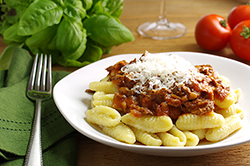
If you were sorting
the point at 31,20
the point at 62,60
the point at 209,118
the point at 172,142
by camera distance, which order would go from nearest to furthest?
the point at 172,142 → the point at 209,118 → the point at 31,20 → the point at 62,60

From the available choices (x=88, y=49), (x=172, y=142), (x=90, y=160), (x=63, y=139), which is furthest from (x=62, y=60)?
(x=172, y=142)

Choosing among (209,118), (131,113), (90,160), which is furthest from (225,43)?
(90,160)

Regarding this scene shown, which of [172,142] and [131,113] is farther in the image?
[131,113]

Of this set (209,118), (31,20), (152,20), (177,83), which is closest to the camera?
(209,118)

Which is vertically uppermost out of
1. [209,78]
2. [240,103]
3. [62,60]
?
[209,78]

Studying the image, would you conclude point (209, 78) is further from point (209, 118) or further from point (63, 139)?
point (63, 139)

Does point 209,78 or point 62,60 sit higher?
point 209,78

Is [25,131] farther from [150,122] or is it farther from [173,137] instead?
[173,137]

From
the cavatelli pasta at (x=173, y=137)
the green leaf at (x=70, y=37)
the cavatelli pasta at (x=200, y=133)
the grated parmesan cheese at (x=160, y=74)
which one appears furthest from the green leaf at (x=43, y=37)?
the cavatelli pasta at (x=200, y=133)
